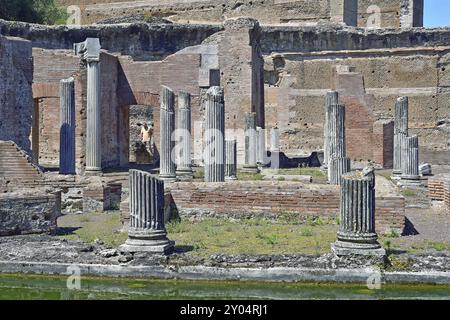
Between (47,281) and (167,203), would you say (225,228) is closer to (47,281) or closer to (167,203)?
(167,203)

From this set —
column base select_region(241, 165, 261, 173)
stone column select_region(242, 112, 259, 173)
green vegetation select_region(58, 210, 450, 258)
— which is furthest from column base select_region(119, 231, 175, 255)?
stone column select_region(242, 112, 259, 173)

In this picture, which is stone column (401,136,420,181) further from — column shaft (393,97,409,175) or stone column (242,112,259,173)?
stone column (242,112,259,173)

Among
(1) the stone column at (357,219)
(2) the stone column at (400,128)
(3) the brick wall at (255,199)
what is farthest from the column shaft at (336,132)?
(1) the stone column at (357,219)

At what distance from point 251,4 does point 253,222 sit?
28.7 metres

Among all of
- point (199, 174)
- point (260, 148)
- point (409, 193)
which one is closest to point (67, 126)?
point (199, 174)

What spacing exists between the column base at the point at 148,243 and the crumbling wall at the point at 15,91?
35.1ft

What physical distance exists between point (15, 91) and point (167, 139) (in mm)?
4994

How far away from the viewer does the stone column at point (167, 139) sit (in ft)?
59.7

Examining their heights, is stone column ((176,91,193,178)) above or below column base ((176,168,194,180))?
above

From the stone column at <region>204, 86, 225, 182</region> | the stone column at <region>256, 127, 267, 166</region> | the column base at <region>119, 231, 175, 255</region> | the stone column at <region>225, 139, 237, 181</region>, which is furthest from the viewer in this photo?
the stone column at <region>256, 127, 267, 166</region>

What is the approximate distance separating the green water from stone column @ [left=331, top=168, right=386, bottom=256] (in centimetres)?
75

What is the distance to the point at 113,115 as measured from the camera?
2564 cm

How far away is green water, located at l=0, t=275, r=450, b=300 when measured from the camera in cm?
878

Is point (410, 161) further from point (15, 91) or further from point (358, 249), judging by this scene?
point (358, 249)
